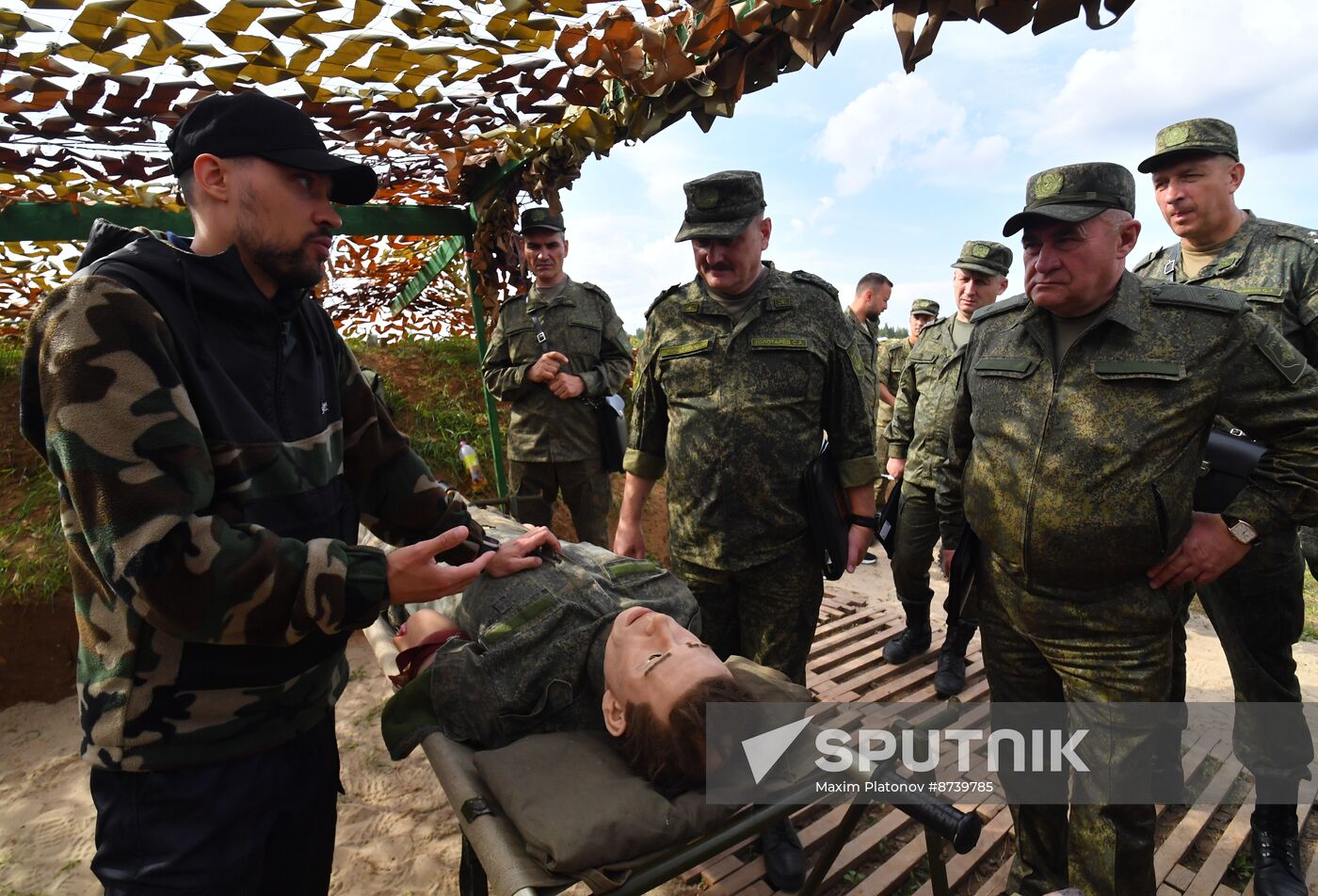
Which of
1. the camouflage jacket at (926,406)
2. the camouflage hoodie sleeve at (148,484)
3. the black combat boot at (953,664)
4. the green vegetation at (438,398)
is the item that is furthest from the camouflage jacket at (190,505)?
the green vegetation at (438,398)

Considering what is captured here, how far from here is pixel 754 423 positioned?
2.67 metres

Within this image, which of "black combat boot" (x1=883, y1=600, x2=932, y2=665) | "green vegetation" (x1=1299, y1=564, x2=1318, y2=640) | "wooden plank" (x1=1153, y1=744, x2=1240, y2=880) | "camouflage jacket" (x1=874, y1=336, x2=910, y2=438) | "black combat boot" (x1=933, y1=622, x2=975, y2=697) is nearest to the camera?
"wooden plank" (x1=1153, y1=744, x2=1240, y2=880)

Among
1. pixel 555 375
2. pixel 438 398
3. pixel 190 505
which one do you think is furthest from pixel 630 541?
pixel 438 398

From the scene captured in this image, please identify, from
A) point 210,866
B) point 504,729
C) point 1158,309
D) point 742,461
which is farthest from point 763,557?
point 210,866

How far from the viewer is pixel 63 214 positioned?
3889 mm

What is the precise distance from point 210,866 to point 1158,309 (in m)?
2.88

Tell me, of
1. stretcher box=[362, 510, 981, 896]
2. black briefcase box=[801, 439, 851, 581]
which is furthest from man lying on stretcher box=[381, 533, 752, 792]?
black briefcase box=[801, 439, 851, 581]

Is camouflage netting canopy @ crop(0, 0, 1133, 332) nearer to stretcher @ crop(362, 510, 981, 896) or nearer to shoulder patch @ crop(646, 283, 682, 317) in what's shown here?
shoulder patch @ crop(646, 283, 682, 317)

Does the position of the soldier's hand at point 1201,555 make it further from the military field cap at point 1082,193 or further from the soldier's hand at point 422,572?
the soldier's hand at point 422,572

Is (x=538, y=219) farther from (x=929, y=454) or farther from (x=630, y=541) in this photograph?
(x=929, y=454)

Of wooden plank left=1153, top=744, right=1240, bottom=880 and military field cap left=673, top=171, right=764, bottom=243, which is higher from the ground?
military field cap left=673, top=171, right=764, bottom=243

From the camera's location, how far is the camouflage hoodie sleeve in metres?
1.26

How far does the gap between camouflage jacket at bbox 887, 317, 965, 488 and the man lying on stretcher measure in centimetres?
222

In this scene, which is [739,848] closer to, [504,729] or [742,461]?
[504,729]
